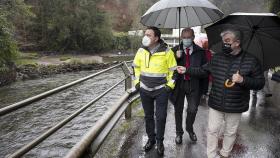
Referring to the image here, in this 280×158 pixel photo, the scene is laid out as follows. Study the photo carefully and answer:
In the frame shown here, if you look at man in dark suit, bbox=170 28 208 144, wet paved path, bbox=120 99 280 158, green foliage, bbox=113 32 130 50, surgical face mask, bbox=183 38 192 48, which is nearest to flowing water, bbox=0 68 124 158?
wet paved path, bbox=120 99 280 158

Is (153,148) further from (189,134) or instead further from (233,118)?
(233,118)

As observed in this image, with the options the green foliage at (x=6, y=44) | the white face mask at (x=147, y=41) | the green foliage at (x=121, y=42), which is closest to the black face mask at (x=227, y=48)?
the white face mask at (x=147, y=41)

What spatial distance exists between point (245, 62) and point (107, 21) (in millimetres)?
43331

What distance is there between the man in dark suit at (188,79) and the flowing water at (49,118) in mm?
2737

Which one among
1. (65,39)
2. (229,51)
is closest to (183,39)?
(229,51)

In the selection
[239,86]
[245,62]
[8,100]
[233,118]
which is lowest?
[8,100]

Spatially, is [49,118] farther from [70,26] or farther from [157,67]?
[70,26]

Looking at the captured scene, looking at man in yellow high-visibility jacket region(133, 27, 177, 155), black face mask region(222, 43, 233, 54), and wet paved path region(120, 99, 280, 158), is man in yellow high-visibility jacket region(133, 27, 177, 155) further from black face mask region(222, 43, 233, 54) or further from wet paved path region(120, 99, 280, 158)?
black face mask region(222, 43, 233, 54)

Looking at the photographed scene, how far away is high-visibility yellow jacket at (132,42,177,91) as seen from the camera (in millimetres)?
4031

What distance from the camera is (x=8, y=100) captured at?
16.5 m

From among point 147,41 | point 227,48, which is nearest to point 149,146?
point 147,41

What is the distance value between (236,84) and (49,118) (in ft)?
34.1

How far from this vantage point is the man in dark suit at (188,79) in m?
4.38

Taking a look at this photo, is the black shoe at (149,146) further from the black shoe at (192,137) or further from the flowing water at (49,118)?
the flowing water at (49,118)
